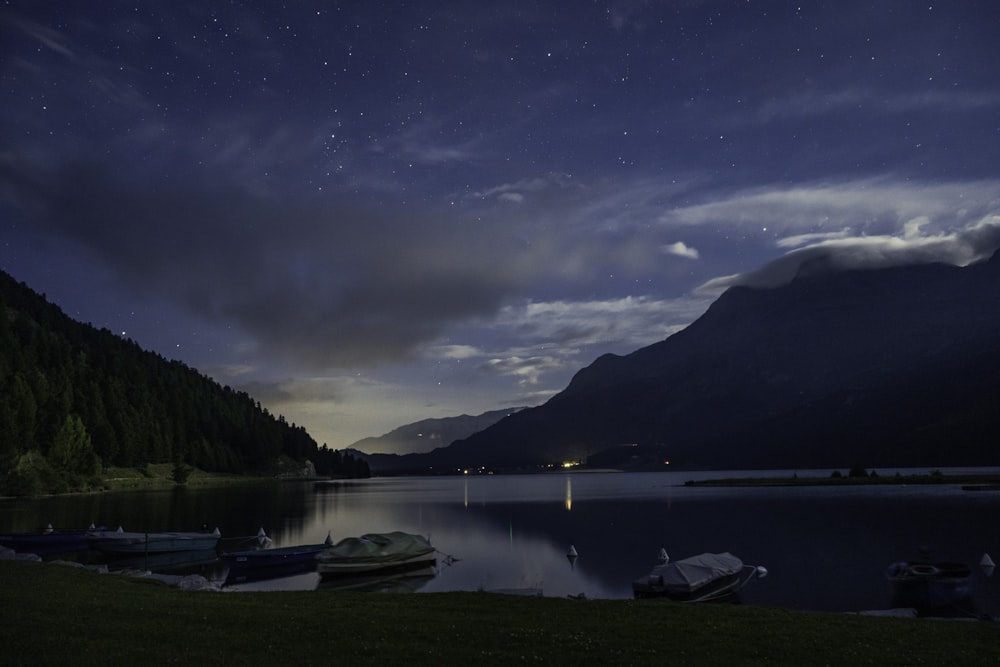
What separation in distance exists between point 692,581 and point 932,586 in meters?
14.8

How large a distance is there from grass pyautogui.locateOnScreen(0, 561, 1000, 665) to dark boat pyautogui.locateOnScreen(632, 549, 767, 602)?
9.10 metres

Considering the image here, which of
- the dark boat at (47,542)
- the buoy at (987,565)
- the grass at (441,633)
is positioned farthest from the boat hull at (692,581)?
the dark boat at (47,542)

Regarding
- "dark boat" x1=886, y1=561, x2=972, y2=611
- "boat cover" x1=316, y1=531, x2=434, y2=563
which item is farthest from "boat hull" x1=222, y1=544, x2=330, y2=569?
"dark boat" x1=886, y1=561, x2=972, y2=611

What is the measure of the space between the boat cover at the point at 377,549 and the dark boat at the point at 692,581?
24187mm

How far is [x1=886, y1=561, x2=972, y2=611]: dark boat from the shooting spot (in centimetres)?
4291

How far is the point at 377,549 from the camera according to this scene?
5984cm

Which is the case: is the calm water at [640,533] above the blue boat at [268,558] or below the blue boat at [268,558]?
below

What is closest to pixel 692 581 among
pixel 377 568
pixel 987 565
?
pixel 377 568

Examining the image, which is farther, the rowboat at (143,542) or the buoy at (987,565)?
the rowboat at (143,542)

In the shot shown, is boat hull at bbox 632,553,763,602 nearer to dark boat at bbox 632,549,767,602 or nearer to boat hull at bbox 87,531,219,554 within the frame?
dark boat at bbox 632,549,767,602

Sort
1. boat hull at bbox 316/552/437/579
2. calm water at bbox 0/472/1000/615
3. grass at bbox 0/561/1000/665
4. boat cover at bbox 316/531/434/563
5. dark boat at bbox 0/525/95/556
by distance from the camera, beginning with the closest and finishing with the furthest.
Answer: grass at bbox 0/561/1000/665 → calm water at bbox 0/472/1000/615 → boat hull at bbox 316/552/437/579 → boat cover at bbox 316/531/434/563 → dark boat at bbox 0/525/95/556

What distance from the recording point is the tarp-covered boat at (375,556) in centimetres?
5700

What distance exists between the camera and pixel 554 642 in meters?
22.7

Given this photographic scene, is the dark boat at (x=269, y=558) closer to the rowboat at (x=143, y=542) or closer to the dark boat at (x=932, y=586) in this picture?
the rowboat at (x=143, y=542)
